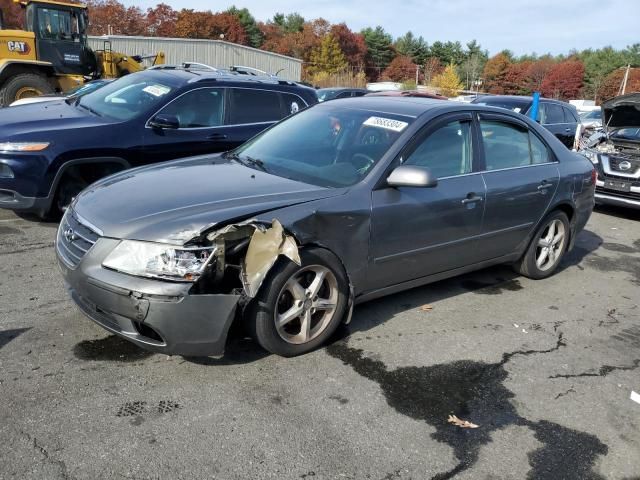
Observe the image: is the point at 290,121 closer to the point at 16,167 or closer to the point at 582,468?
the point at 16,167

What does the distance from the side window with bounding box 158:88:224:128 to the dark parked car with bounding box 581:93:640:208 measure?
6121 mm

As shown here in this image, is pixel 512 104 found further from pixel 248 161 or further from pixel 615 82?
pixel 615 82

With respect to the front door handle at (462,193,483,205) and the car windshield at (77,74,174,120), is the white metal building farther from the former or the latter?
the front door handle at (462,193,483,205)

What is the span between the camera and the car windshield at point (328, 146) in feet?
12.9

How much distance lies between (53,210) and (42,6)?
1003cm

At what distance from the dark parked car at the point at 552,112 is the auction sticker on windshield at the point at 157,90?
25.0 feet

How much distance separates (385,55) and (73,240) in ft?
347

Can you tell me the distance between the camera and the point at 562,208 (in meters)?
5.47

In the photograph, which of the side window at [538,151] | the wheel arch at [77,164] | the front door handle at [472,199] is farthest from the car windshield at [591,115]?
the wheel arch at [77,164]

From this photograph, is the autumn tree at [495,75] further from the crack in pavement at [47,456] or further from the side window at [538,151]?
the crack in pavement at [47,456]

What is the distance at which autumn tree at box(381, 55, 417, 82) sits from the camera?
325 ft

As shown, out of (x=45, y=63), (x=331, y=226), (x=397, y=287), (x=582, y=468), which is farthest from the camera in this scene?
(x=45, y=63)

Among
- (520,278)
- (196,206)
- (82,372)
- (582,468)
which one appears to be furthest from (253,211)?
(520,278)

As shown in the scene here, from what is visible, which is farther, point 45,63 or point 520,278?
point 45,63
